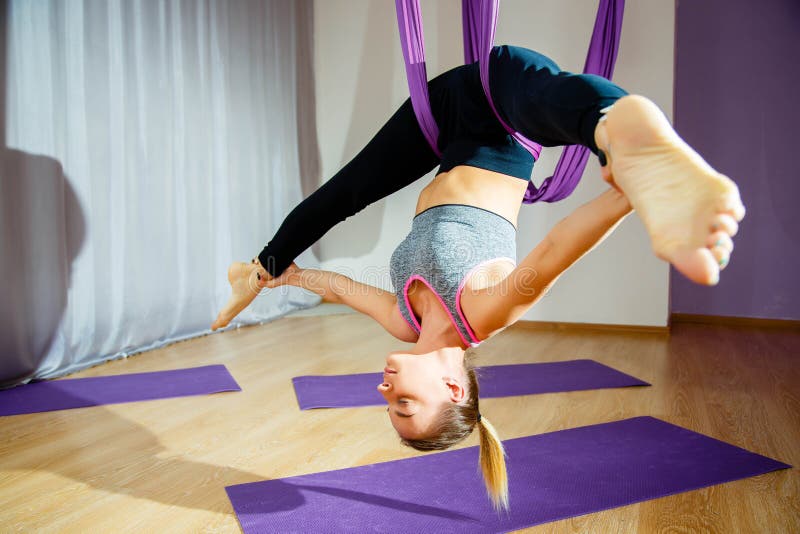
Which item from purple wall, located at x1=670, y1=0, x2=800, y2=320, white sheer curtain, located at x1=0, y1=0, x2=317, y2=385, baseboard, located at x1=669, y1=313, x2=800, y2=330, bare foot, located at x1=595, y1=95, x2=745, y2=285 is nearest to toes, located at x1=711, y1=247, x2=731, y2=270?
bare foot, located at x1=595, y1=95, x2=745, y2=285

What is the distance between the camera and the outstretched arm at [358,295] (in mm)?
2137

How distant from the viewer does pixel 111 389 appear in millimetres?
2730

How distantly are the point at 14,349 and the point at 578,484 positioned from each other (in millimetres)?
2398

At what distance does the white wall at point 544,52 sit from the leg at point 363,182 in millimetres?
2191

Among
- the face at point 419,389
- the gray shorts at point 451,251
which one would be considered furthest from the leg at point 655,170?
the face at point 419,389

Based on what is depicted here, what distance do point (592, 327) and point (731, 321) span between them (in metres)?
1.02

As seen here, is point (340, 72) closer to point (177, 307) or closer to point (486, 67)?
point (177, 307)

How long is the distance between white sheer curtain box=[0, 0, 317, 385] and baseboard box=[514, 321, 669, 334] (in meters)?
1.79

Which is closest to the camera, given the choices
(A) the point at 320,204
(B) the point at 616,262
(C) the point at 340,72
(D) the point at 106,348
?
(A) the point at 320,204

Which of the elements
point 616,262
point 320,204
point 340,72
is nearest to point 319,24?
point 340,72

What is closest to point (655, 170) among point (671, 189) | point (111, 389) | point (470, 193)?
point (671, 189)

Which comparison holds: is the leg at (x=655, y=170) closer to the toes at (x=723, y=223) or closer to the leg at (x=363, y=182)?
the toes at (x=723, y=223)

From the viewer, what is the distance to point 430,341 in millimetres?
1841

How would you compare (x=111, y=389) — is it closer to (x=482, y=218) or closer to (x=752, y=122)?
(x=482, y=218)
